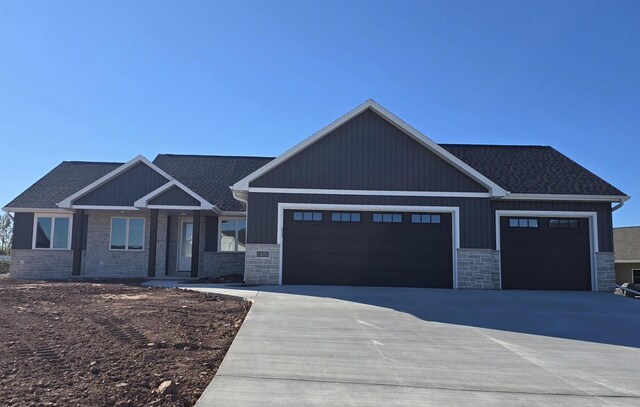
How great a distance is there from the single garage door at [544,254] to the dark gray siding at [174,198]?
10.8m

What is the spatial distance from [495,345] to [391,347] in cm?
171

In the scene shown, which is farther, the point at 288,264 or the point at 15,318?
the point at 288,264

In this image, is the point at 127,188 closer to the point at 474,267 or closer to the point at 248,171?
the point at 248,171

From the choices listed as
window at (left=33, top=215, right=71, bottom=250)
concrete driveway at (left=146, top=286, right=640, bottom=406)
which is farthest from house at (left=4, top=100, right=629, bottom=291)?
window at (left=33, top=215, right=71, bottom=250)

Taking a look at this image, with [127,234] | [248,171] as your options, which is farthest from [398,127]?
[127,234]

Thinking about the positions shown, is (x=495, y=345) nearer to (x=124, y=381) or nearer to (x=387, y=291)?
(x=124, y=381)

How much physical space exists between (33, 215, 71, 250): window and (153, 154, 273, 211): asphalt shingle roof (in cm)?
472

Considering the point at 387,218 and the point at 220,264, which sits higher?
the point at 387,218

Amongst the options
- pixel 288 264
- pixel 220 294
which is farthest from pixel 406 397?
pixel 288 264

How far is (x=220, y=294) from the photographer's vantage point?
42.0 feet

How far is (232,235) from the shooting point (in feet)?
67.4

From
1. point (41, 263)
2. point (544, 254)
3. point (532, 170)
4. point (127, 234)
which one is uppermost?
point (532, 170)

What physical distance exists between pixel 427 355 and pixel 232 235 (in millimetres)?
14357

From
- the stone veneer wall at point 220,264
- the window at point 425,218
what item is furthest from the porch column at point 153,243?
the window at point 425,218
